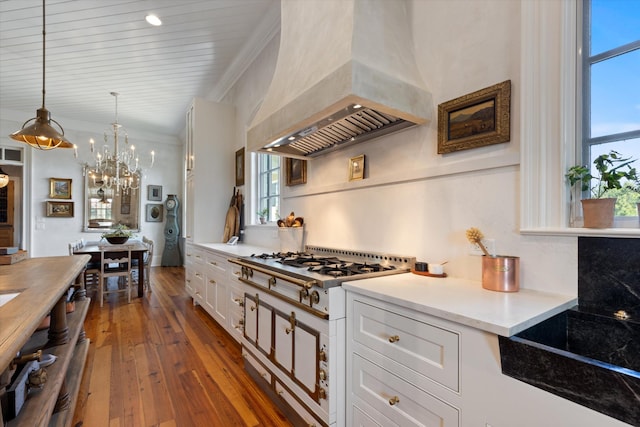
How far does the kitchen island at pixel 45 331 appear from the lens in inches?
31.1

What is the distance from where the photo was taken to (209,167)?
433 centimetres

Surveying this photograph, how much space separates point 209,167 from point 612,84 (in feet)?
13.8

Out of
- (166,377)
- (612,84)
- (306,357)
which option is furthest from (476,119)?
(166,377)

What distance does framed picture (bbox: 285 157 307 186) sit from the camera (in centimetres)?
287

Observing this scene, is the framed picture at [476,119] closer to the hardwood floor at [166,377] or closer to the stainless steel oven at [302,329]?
the stainless steel oven at [302,329]

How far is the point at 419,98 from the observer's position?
1679mm

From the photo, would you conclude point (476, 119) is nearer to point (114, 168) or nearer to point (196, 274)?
point (196, 274)

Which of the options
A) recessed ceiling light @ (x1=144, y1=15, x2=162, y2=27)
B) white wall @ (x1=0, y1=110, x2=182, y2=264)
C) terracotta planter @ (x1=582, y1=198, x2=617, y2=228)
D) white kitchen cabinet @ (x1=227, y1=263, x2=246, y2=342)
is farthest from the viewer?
white wall @ (x1=0, y1=110, x2=182, y2=264)

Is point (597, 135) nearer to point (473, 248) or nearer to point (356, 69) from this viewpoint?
point (473, 248)

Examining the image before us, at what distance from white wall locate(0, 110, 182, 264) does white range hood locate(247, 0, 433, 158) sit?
245 inches

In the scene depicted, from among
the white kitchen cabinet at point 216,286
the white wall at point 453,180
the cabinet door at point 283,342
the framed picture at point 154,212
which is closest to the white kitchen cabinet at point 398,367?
the cabinet door at point 283,342

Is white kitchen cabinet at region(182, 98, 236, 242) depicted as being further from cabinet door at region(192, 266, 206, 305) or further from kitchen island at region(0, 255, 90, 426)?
kitchen island at region(0, 255, 90, 426)

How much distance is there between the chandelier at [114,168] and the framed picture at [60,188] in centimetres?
40

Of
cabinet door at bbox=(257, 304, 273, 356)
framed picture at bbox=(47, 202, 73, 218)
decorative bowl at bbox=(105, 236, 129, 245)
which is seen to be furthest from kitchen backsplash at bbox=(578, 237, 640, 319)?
framed picture at bbox=(47, 202, 73, 218)
